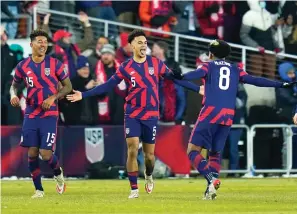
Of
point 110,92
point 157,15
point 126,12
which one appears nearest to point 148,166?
point 110,92

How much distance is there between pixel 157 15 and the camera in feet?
91.0

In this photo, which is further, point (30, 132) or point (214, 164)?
point (30, 132)

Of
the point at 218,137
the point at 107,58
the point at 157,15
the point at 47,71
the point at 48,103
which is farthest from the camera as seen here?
the point at 157,15

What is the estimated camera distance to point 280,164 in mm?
25984

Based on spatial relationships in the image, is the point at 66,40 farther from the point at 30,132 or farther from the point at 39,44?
the point at 30,132

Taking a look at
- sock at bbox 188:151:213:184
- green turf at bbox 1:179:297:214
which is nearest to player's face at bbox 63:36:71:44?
green turf at bbox 1:179:297:214

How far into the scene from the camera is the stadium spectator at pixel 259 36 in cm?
2731

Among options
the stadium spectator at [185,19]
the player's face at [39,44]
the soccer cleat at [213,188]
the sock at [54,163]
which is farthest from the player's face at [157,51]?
the soccer cleat at [213,188]

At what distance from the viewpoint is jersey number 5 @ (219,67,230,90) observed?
58.2 feet

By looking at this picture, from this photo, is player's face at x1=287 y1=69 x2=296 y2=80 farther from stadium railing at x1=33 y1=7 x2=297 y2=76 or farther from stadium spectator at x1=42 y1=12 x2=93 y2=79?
stadium spectator at x1=42 y1=12 x2=93 y2=79

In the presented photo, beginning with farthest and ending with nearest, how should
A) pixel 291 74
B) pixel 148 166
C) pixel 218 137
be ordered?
pixel 291 74
pixel 148 166
pixel 218 137

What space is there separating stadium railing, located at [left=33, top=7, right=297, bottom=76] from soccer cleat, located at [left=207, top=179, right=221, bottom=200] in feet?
33.4

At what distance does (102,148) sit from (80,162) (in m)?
0.55

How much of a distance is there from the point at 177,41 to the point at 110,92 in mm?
2771
